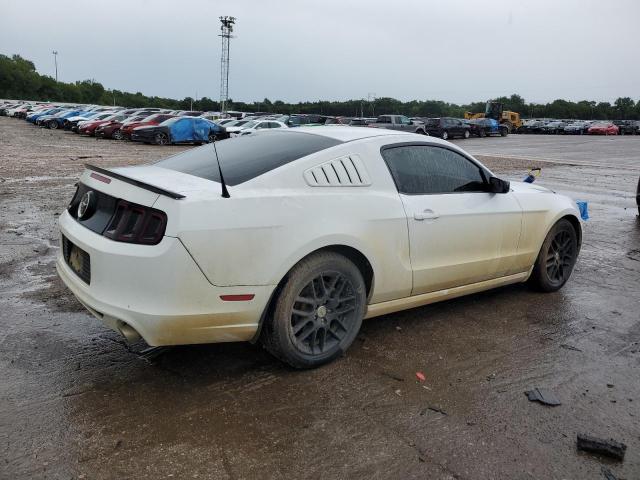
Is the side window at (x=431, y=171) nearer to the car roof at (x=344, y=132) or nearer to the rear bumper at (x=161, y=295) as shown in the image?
the car roof at (x=344, y=132)

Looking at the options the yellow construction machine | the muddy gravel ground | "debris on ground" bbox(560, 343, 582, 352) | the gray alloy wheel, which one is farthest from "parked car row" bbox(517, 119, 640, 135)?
"debris on ground" bbox(560, 343, 582, 352)

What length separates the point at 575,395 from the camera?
354 cm

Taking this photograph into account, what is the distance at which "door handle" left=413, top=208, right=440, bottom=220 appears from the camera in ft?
13.5

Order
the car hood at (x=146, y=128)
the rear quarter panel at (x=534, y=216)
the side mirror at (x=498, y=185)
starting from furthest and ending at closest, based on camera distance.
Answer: the car hood at (x=146, y=128)
the rear quarter panel at (x=534, y=216)
the side mirror at (x=498, y=185)

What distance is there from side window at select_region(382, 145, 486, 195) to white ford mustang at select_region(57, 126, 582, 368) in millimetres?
12

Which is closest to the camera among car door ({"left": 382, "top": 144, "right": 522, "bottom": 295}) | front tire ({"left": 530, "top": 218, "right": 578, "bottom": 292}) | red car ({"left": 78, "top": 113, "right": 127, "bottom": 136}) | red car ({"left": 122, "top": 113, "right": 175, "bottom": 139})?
car door ({"left": 382, "top": 144, "right": 522, "bottom": 295})

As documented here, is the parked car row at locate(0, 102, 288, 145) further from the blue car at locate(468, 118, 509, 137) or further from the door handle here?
the door handle

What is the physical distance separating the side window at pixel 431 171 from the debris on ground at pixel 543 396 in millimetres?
1571

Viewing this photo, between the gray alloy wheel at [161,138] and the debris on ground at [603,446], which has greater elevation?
the debris on ground at [603,446]

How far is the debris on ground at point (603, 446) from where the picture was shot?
292 centimetres

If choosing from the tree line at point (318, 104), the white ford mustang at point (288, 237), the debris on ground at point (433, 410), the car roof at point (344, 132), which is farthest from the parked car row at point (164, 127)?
the tree line at point (318, 104)

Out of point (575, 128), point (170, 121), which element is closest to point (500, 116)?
point (575, 128)

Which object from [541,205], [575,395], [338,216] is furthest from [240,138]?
[575,395]

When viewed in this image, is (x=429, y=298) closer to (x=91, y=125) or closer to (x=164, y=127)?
(x=164, y=127)
